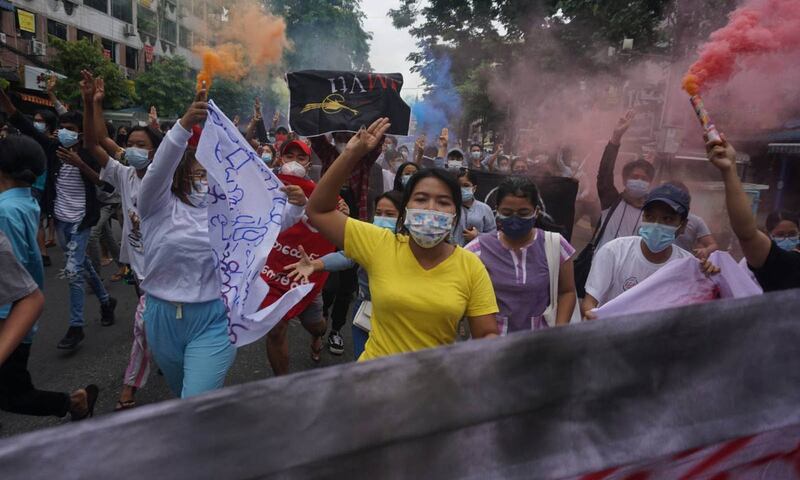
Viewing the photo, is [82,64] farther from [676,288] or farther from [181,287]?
[676,288]

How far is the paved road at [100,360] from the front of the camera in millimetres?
3585

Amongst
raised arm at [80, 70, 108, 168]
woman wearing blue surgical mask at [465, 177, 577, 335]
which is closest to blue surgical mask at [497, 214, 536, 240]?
woman wearing blue surgical mask at [465, 177, 577, 335]

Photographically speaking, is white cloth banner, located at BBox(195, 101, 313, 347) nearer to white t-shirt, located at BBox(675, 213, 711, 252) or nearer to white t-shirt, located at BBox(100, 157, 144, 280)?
white t-shirt, located at BBox(100, 157, 144, 280)

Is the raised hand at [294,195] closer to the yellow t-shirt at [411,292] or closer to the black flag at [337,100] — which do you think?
the yellow t-shirt at [411,292]

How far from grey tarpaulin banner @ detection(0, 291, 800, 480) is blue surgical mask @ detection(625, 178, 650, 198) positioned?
253cm

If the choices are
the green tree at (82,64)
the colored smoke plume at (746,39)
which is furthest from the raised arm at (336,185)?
the green tree at (82,64)

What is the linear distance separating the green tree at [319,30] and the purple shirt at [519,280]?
43.0 m

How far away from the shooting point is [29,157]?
2652mm

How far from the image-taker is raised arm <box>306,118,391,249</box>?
2113 millimetres

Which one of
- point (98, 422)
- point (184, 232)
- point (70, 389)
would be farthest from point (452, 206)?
point (70, 389)

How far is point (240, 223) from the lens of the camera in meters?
2.74

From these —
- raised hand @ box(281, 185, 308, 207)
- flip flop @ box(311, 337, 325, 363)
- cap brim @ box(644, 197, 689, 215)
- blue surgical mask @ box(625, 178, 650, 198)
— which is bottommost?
flip flop @ box(311, 337, 325, 363)

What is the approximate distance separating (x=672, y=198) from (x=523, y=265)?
825 mm

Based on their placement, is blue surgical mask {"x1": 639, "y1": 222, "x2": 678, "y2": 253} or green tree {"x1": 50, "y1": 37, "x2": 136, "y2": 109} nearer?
blue surgical mask {"x1": 639, "y1": 222, "x2": 678, "y2": 253}
